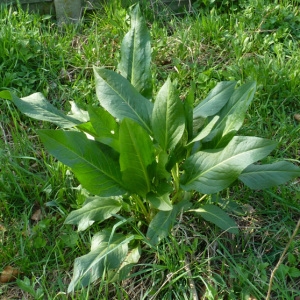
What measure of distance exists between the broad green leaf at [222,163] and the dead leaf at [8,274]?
2.86 feet

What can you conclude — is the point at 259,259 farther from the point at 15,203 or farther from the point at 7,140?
the point at 7,140

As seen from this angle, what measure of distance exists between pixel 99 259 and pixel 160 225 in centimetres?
30

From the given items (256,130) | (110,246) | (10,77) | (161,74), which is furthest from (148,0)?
(110,246)

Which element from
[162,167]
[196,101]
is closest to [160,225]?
[162,167]

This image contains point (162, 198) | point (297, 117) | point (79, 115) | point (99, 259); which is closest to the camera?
point (99, 259)

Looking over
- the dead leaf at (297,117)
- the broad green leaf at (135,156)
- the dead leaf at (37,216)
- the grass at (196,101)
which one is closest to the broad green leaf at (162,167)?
the broad green leaf at (135,156)

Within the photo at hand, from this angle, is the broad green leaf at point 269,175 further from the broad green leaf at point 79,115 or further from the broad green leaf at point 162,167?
the broad green leaf at point 79,115

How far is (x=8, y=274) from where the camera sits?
2438 millimetres

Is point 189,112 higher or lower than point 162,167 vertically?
higher

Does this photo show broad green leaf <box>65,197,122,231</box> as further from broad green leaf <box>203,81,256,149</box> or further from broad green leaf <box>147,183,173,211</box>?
broad green leaf <box>203,81,256,149</box>

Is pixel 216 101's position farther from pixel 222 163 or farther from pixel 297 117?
pixel 297 117

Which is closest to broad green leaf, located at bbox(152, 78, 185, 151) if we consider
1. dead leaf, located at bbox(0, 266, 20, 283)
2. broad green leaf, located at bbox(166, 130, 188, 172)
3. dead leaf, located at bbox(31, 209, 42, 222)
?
broad green leaf, located at bbox(166, 130, 188, 172)

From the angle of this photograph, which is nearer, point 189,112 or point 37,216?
point 189,112

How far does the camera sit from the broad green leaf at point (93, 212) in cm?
242
